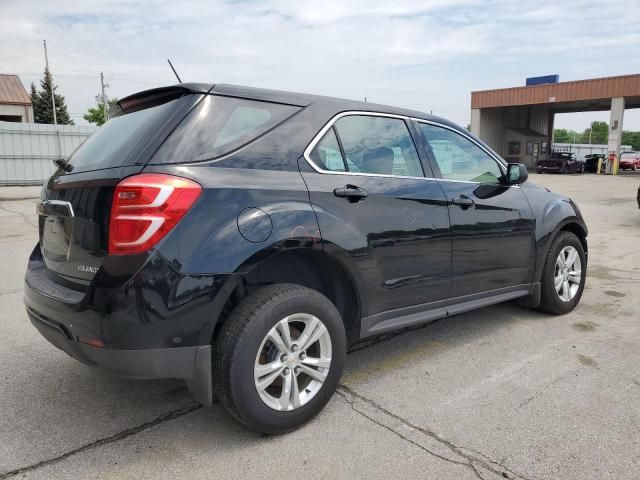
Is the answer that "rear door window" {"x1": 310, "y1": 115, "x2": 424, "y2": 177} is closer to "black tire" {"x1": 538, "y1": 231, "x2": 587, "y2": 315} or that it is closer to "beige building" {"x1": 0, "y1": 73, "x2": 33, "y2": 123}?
"black tire" {"x1": 538, "y1": 231, "x2": 587, "y2": 315}

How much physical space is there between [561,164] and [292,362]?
114 feet

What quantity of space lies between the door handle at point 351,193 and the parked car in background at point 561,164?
112 ft

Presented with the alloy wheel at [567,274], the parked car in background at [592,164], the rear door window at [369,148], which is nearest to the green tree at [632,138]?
the parked car in background at [592,164]

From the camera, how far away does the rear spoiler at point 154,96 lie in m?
2.63

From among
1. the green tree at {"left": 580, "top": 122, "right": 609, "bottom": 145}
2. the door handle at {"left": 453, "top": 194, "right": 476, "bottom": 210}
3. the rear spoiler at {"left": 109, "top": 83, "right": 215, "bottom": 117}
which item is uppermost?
the green tree at {"left": 580, "top": 122, "right": 609, "bottom": 145}

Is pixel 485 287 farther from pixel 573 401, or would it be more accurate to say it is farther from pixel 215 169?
pixel 215 169

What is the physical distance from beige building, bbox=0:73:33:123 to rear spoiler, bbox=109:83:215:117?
3813 centimetres

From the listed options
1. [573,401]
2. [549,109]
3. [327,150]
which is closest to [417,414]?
[573,401]

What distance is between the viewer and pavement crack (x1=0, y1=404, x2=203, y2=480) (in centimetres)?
235

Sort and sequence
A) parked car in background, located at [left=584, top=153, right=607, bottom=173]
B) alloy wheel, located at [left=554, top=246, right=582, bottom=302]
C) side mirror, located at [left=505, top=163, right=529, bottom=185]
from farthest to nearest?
parked car in background, located at [left=584, top=153, right=607, bottom=173] < alloy wheel, located at [left=554, top=246, right=582, bottom=302] < side mirror, located at [left=505, top=163, right=529, bottom=185]

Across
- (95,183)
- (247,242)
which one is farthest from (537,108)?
(95,183)

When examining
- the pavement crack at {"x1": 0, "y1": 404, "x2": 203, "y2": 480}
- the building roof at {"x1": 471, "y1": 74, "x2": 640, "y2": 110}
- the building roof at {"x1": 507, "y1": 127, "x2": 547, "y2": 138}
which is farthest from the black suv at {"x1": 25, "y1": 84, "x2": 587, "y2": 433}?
the building roof at {"x1": 507, "y1": 127, "x2": 547, "y2": 138}

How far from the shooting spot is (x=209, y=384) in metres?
2.44

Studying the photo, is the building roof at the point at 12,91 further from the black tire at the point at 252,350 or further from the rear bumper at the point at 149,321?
the black tire at the point at 252,350
